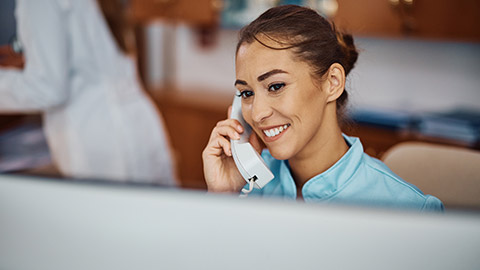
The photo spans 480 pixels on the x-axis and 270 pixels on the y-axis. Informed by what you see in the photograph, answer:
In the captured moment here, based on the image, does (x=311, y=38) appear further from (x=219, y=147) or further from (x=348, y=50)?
(x=219, y=147)

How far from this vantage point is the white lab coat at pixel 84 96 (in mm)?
945

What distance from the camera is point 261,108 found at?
0.54m

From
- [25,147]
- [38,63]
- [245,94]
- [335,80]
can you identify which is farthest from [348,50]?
[25,147]

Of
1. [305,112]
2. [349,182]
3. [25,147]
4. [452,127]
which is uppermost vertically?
[305,112]

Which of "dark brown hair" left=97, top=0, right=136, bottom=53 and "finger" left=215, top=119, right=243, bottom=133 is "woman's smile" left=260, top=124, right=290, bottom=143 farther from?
"dark brown hair" left=97, top=0, right=136, bottom=53

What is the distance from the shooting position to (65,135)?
1.16 m

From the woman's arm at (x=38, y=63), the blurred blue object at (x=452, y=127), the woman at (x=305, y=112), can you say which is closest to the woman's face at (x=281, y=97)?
the woman at (x=305, y=112)

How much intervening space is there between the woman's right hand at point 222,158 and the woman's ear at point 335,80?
0.14 meters

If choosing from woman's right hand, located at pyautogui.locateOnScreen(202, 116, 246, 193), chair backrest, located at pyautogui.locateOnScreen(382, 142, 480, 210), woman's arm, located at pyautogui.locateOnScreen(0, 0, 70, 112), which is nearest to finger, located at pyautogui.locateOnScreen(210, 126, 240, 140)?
woman's right hand, located at pyautogui.locateOnScreen(202, 116, 246, 193)

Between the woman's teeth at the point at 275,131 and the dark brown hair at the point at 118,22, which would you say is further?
the dark brown hair at the point at 118,22

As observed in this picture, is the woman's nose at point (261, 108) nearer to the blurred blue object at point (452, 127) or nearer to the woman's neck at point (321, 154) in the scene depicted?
the woman's neck at point (321, 154)

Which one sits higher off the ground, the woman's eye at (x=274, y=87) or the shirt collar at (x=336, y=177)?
the woman's eye at (x=274, y=87)

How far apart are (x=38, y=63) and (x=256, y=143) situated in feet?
2.11

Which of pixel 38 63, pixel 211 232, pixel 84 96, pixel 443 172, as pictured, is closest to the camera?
pixel 211 232
